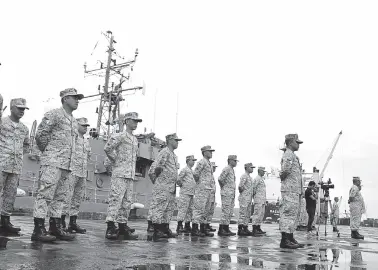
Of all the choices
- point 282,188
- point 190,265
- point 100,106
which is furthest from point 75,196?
point 100,106

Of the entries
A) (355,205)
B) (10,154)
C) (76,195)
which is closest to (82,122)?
(76,195)

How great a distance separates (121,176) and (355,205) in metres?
7.21

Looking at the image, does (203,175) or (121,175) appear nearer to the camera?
(121,175)

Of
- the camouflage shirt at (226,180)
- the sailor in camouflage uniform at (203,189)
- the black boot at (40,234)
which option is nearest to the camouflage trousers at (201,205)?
the sailor in camouflage uniform at (203,189)

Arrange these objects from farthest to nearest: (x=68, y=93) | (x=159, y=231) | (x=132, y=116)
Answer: (x=159, y=231) → (x=132, y=116) → (x=68, y=93)

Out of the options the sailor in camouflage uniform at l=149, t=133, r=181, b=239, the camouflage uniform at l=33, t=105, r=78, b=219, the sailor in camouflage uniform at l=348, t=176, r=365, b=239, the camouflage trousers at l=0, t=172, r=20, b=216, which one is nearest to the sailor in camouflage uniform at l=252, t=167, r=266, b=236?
the sailor in camouflage uniform at l=348, t=176, r=365, b=239

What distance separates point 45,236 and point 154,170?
8.06 feet

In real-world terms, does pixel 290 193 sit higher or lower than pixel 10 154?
lower

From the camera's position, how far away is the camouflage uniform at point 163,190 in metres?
6.70

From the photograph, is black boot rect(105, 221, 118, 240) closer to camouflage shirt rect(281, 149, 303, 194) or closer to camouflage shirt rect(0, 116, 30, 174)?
camouflage shirt rect(0, 116, 30, 174)

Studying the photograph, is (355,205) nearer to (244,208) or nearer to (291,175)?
(244,208)

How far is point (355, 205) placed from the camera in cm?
1043

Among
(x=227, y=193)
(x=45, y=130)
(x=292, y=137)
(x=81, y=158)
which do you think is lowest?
(x=227, y=193)

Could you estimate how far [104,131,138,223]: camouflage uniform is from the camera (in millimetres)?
6004
